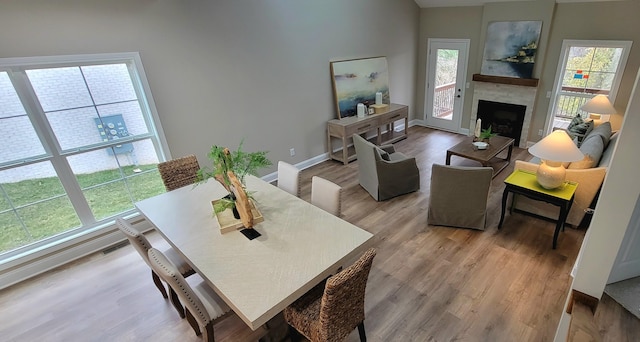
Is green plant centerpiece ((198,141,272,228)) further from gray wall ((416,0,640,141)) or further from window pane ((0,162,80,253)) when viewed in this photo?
gray wall ((416,0,640,141))

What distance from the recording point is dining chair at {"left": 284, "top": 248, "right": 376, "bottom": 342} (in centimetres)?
177

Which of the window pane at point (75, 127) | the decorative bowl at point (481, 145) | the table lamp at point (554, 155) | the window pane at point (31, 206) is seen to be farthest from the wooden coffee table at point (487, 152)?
the window pane at point (31, 206)

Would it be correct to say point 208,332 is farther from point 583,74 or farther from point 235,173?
point 583,74

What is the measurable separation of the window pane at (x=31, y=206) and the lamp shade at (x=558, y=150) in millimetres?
5171

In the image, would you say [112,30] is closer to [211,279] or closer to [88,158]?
[88,158]

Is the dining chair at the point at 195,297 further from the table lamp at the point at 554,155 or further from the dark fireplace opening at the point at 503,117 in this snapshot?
the dark fireplace opening at the point at 503,117

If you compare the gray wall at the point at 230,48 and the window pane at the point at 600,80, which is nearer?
the gray wall at the point at 230,48

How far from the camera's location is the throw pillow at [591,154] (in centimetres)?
346

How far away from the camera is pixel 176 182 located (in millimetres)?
3471

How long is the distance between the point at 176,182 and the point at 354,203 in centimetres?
235

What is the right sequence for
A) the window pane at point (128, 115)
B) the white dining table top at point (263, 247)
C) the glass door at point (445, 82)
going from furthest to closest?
the glass door at point (445, 82)
the window pane at point (128, 115)
the white dining table top at point (263, 247)

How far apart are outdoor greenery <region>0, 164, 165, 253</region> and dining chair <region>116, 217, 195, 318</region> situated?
50.9 inches

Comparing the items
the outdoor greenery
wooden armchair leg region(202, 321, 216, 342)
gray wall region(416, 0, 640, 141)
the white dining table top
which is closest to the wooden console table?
gray wall region(416, 0, 640, 141)

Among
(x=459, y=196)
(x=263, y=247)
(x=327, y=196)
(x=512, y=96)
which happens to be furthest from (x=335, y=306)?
(x=512, y=96)
